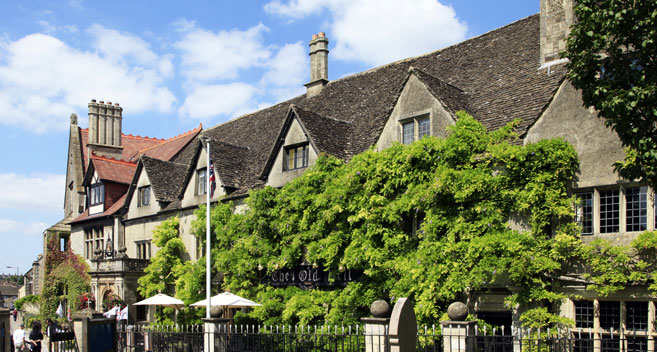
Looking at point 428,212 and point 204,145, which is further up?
point 204,145

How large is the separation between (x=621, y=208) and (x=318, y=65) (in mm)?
17746

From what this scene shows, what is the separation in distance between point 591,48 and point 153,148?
34392mm

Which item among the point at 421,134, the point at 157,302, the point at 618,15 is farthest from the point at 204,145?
the point at 618,15

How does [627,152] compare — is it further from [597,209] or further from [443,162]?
[443,162]

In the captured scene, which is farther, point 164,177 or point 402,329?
point 164,177

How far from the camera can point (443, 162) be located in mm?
17766

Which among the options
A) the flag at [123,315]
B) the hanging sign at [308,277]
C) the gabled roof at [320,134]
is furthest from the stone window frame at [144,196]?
the hanging sign at [308,277]

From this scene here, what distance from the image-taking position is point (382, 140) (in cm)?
2059

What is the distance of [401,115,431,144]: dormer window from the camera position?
1973 cm

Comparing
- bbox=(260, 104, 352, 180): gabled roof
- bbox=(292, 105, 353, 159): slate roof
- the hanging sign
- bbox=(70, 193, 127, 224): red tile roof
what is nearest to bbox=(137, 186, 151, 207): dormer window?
bbox=(70, 193, 127, 224): red tile roof

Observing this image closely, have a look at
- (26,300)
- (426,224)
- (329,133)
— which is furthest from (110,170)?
(426,224)

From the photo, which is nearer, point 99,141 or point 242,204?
point 242,204

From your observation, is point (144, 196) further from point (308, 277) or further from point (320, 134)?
point (308, 277)

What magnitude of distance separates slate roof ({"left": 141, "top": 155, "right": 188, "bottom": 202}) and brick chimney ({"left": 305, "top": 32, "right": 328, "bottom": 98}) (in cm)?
766
